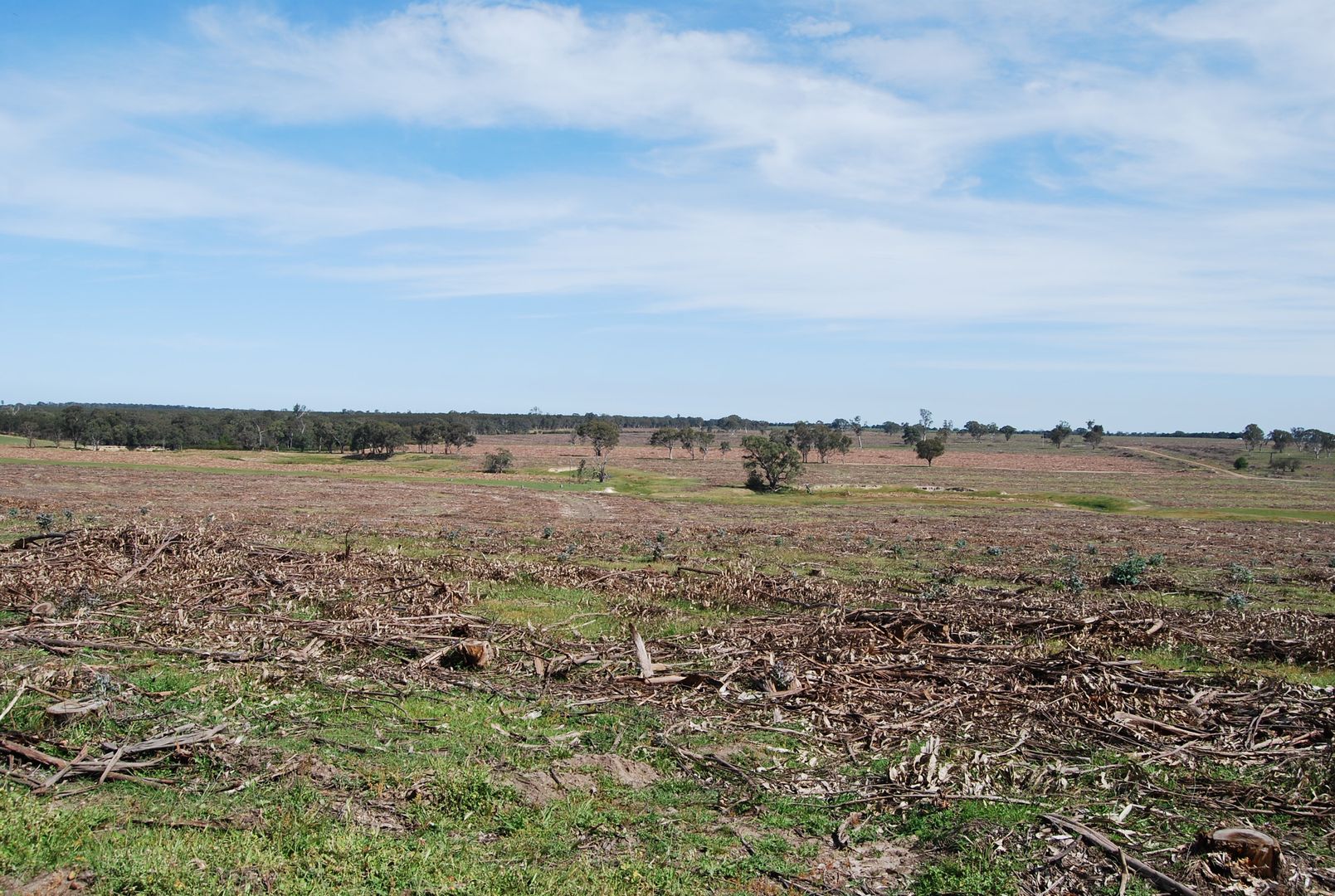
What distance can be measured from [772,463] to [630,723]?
244 feet

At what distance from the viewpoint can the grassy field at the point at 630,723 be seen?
7.32 metres

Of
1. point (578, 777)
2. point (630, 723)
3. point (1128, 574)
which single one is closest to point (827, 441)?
point (1128, 574)

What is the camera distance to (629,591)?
21000 mm

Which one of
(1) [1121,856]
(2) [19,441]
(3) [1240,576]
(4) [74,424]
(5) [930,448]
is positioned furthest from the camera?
(5) [930,448]

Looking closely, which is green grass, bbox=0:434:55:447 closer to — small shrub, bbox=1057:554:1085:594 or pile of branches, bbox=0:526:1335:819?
pile of branches, bbox=0:526:1335:819

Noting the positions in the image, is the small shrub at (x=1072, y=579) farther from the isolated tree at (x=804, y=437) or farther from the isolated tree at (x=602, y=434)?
the isolated tree at (x=804, y=437)

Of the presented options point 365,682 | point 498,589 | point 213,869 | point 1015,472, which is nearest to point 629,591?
point 498,589

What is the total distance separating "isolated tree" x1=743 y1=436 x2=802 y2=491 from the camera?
84.8 meters

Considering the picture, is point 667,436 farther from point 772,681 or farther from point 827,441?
point 772,681

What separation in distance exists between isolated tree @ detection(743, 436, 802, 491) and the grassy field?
57148 millimetres

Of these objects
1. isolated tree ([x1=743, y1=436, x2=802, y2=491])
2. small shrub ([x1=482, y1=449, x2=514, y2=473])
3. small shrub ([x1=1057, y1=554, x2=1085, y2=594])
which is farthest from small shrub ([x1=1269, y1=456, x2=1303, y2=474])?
small shrub ([x1=1057, y1=554, x2=1085, y2=594])

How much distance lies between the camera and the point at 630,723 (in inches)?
436

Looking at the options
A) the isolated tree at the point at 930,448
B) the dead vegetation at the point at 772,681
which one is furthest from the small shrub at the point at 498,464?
the dead vegetation at the point at 772,681

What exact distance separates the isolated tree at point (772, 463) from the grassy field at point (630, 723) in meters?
57.1
